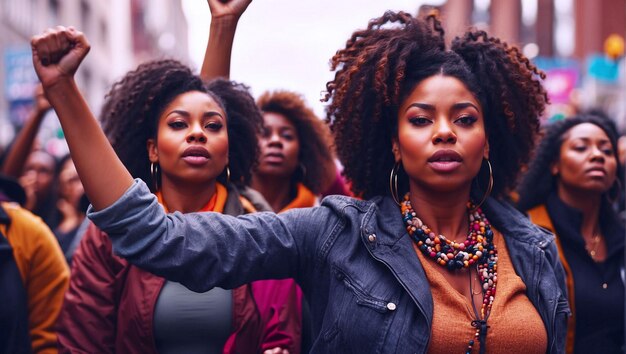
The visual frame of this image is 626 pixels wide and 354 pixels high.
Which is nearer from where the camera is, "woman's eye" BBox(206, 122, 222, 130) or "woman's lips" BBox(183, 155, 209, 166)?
"woman's lips" BBox(183, 155, 209, 166)

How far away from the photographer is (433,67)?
3.15 metres

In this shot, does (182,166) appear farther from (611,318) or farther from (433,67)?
(611,318)

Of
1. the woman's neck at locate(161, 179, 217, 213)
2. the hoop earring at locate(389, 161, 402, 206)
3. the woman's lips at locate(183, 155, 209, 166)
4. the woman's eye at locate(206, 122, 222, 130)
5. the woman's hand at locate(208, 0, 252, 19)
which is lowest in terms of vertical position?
the woman's neck at locate(161, 179, 217, 213)

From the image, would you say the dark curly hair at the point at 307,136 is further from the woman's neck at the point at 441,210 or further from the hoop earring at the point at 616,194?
the woman's neck at the point at 441,210

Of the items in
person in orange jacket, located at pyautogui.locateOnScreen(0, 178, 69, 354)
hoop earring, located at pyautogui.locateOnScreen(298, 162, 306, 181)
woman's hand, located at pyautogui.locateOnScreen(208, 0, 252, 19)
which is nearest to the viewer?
woman's hand, located at pyautogui.locateOnScreen(208, 0, 252, 19)

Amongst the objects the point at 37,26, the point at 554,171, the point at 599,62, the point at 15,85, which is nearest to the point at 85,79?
the point at 37,26

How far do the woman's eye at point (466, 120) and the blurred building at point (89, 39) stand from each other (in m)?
1.83

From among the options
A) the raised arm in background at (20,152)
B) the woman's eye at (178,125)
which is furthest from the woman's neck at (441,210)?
the raised arm in background at (20,152)

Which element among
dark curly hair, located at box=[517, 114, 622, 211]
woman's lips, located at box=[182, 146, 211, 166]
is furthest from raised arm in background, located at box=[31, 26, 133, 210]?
dark curly hair, located at box=[517, 114, 622, 211]

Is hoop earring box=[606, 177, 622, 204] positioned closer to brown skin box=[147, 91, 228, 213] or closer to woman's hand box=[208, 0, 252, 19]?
brown skin box=[147, 91, 228, 213]

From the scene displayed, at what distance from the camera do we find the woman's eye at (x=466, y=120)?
3.08 metres

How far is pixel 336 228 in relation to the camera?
9.57 ft

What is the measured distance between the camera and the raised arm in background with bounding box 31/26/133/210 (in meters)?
2.34

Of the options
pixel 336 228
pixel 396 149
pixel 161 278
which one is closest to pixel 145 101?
pixel 161 278
